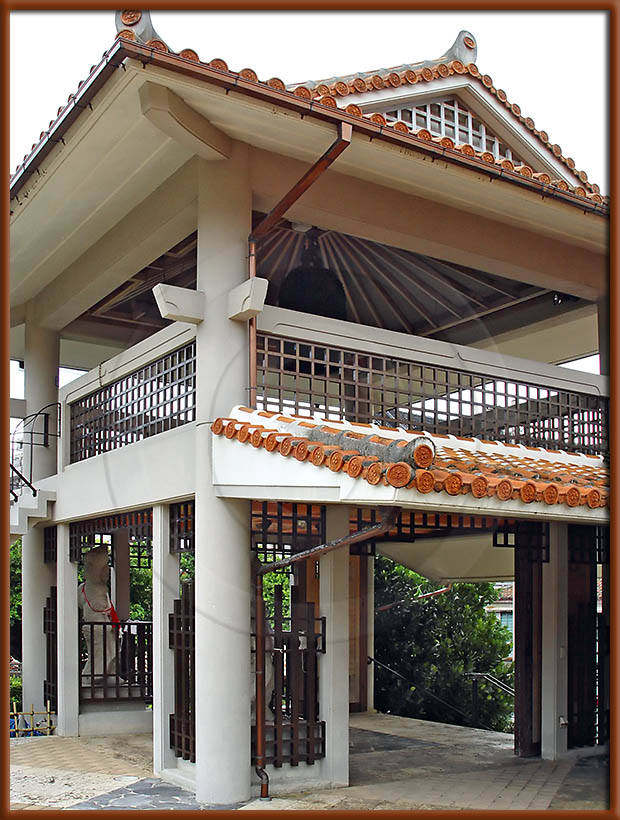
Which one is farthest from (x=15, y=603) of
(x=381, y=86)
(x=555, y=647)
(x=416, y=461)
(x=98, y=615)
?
(x=416, y=461)

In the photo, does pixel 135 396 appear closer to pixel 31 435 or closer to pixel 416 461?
pixel 31 435

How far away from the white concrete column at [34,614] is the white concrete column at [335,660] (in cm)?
514

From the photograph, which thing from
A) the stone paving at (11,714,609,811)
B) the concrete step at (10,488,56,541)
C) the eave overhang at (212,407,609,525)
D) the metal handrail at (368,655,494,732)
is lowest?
the metal handrail at (368,655,494,732)

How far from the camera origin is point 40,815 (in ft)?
20.0

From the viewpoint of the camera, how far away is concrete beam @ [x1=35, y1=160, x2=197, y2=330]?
27.6 feet

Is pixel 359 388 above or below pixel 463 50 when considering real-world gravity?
below

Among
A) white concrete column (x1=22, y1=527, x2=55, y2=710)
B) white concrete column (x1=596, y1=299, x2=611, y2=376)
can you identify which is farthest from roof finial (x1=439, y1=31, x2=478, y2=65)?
white concrete column (x1=22, y1=527, x2=55, y2=710)

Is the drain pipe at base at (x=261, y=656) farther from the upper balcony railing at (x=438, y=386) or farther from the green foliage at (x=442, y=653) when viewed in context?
the green foliage at (x=442, y=653)

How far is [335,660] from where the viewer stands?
8.00 metres

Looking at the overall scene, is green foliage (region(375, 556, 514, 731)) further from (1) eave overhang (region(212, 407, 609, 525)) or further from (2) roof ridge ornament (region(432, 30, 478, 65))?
(2) roof ridge ornament (region(432, 30, 478, 65))

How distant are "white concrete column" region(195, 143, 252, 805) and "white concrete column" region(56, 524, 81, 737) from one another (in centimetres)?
382

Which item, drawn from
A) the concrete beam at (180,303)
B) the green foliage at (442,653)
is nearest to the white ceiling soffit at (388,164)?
the concrete beam at (180,303)

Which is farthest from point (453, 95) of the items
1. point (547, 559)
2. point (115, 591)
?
point (115, 591)

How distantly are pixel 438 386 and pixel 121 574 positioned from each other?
6.05m
